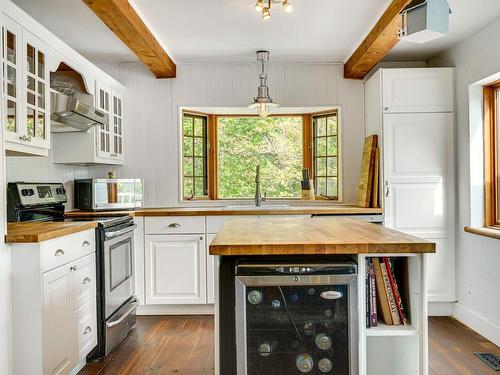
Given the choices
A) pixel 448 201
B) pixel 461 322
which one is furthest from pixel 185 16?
pixel 461 322

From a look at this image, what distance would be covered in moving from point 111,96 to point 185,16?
1207 mm

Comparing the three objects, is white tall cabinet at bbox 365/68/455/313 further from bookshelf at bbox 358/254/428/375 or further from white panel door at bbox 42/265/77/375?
white panel door at bbox 42/265/77/375

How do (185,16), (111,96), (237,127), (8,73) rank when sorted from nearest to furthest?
1. (8,73)
2. (185,16)
3. (111,96)
4. (237,127)

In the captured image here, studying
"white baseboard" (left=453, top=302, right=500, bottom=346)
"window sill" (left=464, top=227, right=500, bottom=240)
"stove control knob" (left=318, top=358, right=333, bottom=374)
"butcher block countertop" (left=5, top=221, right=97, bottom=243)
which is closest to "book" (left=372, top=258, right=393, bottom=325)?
"stove control knob" (left=318, top=358, right=333, bottom=374)

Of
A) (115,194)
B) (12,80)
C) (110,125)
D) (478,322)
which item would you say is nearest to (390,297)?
(478,322)

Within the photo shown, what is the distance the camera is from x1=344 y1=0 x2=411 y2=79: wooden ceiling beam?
2.78 metres

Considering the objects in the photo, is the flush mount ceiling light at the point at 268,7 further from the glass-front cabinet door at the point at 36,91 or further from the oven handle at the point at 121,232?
the oven handle at the point at 121,232

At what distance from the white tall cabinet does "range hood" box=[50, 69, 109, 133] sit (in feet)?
7.92

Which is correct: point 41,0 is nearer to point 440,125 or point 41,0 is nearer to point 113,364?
point 113,364

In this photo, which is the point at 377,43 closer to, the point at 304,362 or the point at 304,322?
the point at 304,322

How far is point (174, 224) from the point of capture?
378 cm

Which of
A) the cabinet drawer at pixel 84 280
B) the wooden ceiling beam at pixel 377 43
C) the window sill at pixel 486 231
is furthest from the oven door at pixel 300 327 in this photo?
the window sill at pixel 486 231

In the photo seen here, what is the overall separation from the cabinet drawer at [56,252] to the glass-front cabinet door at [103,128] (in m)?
1.34

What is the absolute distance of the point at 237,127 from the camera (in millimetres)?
4707
